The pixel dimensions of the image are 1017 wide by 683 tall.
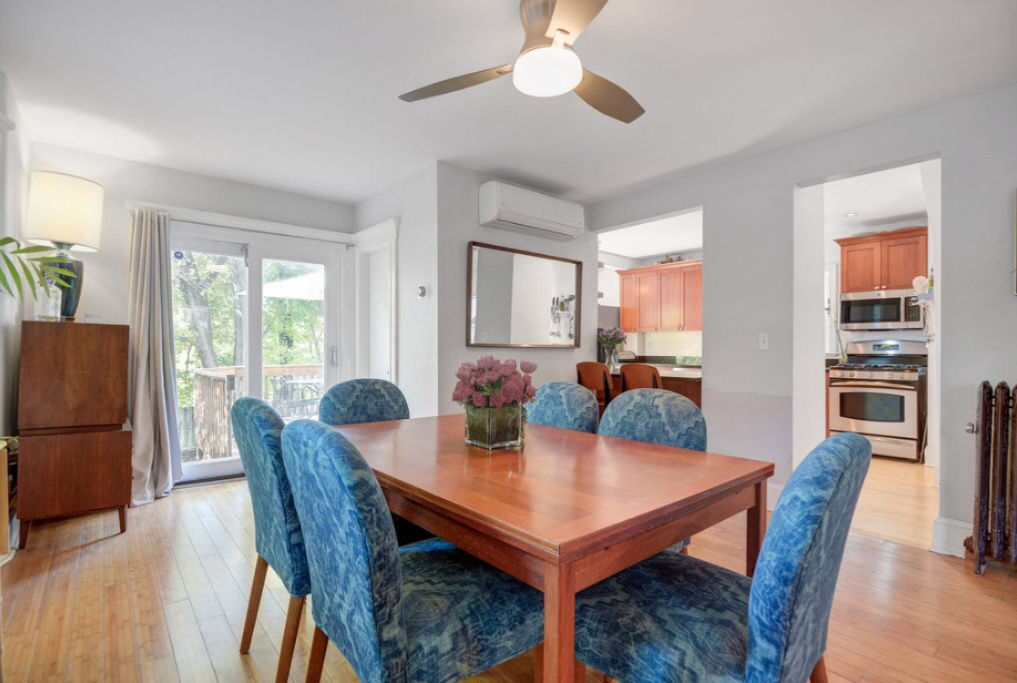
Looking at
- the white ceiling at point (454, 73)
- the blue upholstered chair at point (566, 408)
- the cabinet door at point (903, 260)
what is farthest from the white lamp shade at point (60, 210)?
the cabinet door at point (903, 260)

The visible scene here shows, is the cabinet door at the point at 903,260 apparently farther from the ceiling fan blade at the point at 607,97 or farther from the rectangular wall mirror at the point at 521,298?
the ceiling fan blade at the point at 607,97

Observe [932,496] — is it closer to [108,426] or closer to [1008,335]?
[1008,335]

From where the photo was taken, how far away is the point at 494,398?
1686mm

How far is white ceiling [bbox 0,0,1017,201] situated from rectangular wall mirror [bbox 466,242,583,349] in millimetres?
806

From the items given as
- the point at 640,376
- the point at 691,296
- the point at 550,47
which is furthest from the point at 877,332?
the point at 550,47

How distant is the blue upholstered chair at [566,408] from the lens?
7.65 ft

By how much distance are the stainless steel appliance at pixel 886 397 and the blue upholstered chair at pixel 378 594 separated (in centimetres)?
455

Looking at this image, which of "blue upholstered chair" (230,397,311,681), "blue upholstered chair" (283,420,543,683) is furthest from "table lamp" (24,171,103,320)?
"blue upholstered chair" (283,420,543,683)

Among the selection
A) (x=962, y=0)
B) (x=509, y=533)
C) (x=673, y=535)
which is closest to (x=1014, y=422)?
(x=962, y=0)

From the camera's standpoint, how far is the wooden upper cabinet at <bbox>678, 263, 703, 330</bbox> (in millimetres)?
6523

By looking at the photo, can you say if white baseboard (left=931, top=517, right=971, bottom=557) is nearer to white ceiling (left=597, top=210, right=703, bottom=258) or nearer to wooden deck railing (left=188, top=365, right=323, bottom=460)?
white ceiling (left=597, top=210, right=703, bottom=258)

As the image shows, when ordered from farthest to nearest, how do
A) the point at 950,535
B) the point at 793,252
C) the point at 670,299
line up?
1. the point at 670,299
2. the point at 793,252
3. the point at 950,535

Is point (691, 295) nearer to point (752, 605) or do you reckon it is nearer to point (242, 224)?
point (242, 224)

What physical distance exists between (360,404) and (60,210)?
7.13 feet
